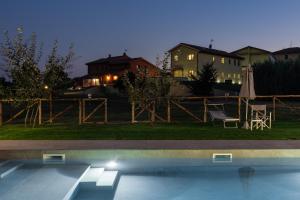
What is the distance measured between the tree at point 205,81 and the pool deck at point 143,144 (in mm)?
29188

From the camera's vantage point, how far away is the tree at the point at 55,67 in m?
16.1

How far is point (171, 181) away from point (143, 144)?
206 cm

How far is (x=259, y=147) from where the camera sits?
10719 mm

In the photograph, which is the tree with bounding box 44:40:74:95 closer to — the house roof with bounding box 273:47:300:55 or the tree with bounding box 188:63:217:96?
the tree with bounding box 188:63:217:96

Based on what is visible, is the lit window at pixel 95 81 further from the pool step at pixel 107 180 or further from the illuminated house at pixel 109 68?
the pool step at pixel 107 180

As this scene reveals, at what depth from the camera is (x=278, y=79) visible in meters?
40.4

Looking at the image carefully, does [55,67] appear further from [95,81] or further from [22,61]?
[95,81]

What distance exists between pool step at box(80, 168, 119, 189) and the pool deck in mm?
1516

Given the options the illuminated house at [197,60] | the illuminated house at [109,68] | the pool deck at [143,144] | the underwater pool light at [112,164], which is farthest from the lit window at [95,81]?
the underwater pool light at [112,164]

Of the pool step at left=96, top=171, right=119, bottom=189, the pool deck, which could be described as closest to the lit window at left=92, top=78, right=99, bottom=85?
the pool deck

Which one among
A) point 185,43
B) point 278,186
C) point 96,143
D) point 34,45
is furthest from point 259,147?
point 185,43

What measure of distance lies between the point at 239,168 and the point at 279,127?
6456mm

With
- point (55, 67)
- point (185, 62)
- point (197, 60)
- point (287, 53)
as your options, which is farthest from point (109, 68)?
point (55, 67)

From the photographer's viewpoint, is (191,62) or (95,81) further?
(95,81)
